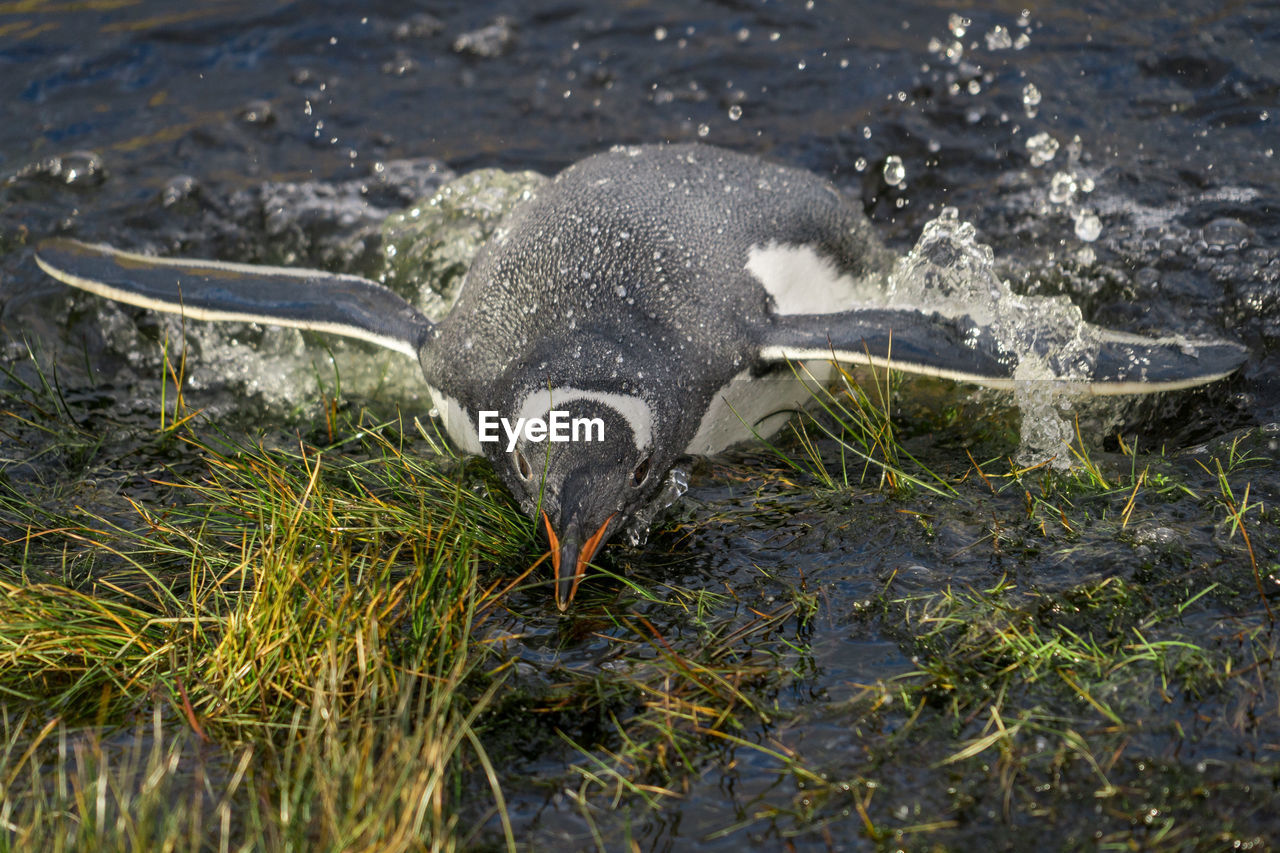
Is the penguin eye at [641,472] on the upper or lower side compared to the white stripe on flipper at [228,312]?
lower

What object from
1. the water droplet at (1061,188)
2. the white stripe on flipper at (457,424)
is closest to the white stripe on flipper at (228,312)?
the white stripe on flipper at (457,424)

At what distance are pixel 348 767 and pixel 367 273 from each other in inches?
139

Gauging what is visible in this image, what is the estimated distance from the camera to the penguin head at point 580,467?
2.73 meters

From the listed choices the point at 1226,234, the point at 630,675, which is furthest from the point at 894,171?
the point at 630,675

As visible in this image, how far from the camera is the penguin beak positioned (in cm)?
262

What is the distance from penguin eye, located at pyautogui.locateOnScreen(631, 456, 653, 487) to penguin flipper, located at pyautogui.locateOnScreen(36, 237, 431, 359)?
3.43 feet

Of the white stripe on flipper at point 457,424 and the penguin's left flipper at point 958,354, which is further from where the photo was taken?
the penguin's left flipper at point 958,354

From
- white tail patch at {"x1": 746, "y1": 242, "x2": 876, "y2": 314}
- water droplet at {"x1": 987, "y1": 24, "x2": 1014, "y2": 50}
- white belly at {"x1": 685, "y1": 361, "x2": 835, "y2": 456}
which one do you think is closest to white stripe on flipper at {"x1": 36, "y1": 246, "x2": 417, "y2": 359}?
white belly at {"x1": 685, "y1": 361, "x2": 835, "y2": 456}

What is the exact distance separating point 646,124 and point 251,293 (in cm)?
279

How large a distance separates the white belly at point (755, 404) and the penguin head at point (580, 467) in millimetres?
372

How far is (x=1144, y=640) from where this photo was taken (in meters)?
2.41

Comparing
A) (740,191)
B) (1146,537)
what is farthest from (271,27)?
(1146,537)

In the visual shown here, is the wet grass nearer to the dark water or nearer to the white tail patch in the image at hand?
the white tail patch

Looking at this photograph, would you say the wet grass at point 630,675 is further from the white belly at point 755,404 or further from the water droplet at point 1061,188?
the water droplet at point 1061,188
